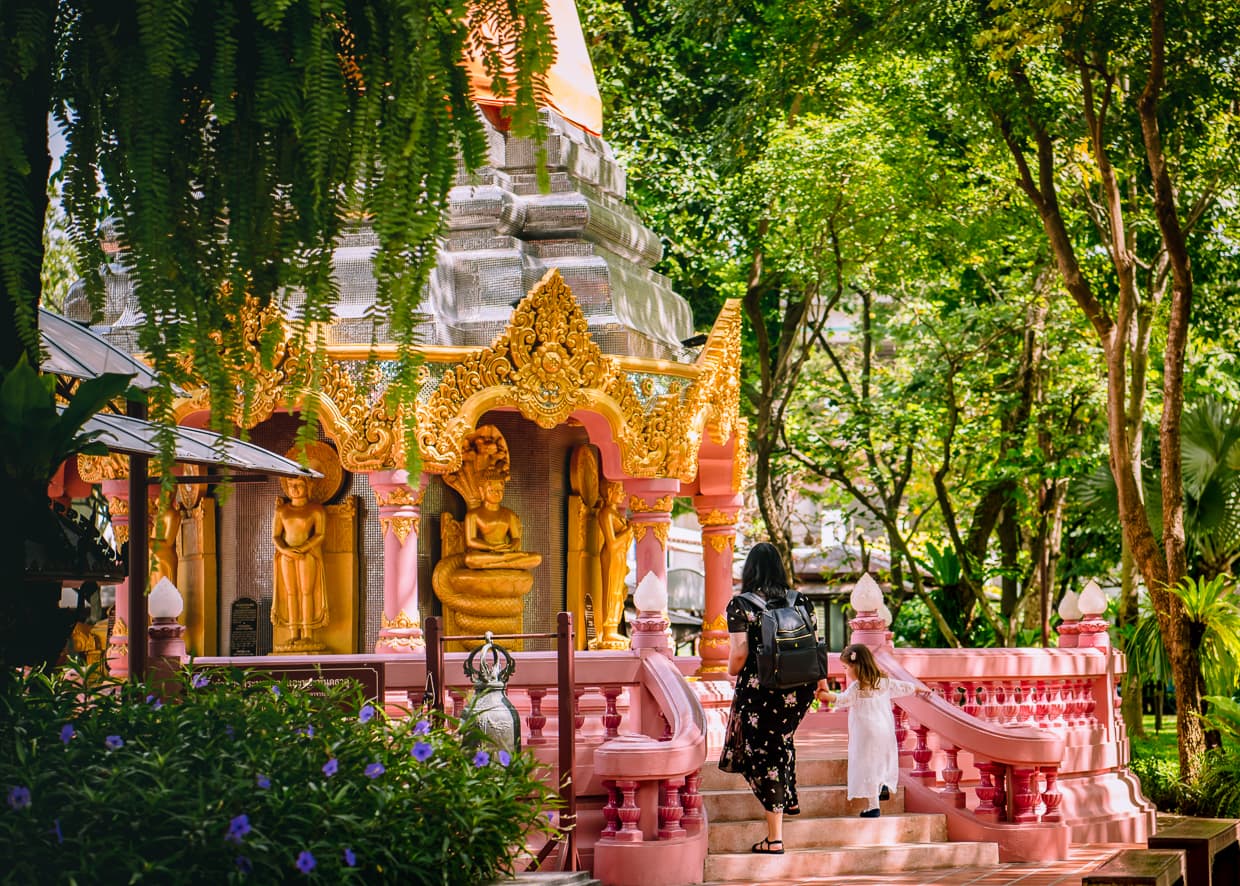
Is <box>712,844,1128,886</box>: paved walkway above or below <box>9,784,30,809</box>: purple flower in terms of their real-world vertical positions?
below

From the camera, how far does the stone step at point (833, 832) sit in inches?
431

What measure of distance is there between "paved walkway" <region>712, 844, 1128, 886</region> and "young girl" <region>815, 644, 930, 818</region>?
0.68m

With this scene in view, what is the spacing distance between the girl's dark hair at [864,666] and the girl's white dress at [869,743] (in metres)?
0.05

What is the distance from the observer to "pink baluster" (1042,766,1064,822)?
1198cm

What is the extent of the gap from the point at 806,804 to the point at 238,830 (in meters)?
6.80

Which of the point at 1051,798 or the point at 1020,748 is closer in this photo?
the point at 1020,748

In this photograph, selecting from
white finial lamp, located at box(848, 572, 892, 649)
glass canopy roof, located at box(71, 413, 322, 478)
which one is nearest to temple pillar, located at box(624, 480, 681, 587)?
white finial lamp, located at box(848, 572, 892, 649)

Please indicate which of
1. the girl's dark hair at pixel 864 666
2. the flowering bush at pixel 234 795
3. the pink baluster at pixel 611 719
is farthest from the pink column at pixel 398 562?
the flowering bush at pixel 234 795

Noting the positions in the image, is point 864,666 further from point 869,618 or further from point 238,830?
point 238,830

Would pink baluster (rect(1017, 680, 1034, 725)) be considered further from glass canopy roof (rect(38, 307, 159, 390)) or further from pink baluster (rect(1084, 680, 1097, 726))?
glass canopy roof (rect(38, 307, 159, 390))

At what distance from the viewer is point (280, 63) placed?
558cm

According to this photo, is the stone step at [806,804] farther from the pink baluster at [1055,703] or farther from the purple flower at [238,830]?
the purple flower at [238,830]

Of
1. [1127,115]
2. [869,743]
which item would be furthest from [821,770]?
[1127,115]

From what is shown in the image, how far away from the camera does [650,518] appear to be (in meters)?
13.4
